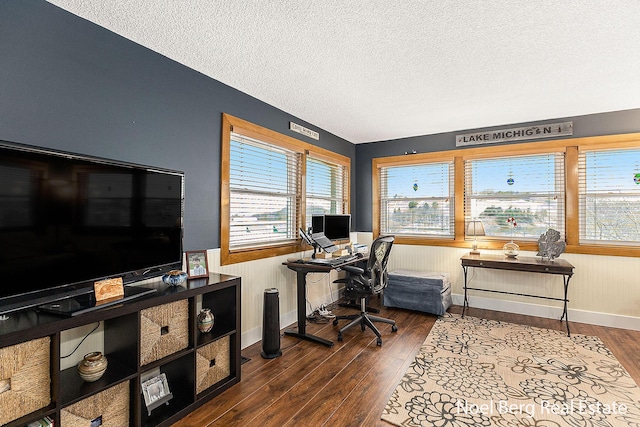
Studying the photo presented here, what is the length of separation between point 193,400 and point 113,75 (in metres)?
2.26

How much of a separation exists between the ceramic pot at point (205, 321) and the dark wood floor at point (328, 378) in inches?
19.2

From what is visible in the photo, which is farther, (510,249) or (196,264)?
(510,249)

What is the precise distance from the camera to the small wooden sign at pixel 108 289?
5.74ft

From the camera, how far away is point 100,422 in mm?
1677

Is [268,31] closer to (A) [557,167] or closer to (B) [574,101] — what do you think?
(B) [574,101]

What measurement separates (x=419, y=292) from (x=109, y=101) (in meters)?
3.80

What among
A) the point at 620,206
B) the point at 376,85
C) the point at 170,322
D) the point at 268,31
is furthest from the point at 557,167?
the point at 170,322

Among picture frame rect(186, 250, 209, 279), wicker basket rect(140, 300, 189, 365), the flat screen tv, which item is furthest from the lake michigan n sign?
wicker basket rect(140, 300, 189, 365)

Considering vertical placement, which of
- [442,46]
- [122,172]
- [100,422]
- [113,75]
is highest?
[442,46]

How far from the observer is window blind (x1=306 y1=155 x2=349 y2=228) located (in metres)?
4.28

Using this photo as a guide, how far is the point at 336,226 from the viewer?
4125mm

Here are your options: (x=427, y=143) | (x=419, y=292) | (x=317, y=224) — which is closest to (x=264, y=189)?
(x=317, y=224)

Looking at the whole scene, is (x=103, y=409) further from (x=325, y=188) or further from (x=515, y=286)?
(x=515, y=286)

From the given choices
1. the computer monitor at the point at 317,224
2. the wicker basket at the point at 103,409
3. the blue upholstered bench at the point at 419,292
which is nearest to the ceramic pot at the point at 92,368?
the wicker basket at the point at 103,409
